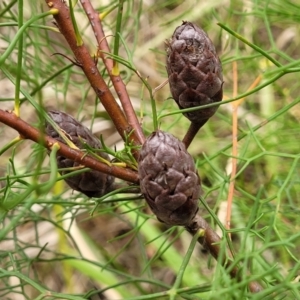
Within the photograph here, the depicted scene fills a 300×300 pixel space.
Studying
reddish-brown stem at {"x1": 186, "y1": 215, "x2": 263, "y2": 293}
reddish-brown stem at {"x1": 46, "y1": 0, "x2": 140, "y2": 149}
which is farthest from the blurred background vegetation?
reddish-brown stem at {"x1": 46, "y1": 0, "x2": 140, "y2": 149}

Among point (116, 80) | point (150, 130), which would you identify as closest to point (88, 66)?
point (116, 80)

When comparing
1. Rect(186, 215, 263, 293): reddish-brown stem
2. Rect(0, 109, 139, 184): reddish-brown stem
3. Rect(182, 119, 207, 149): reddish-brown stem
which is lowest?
Rect(186, 215, 263, 293): reddish-brown stem

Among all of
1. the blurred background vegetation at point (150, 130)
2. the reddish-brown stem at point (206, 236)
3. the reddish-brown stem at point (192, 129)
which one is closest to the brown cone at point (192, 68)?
the reddish-brown stem at point (192, 129)

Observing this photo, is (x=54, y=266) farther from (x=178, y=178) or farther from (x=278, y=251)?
(x=178, y=178)

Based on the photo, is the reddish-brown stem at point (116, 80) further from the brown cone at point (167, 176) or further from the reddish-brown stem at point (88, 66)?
the brown cone at point (167, 176)

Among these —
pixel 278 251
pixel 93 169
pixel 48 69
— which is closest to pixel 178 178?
pixel 93 169

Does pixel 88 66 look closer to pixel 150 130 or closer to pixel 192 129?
pixel 192 129

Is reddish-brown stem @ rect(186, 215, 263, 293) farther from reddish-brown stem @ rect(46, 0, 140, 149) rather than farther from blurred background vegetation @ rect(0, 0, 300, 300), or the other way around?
blurred background vegetation @ rect(0, 0, 300, 300)
